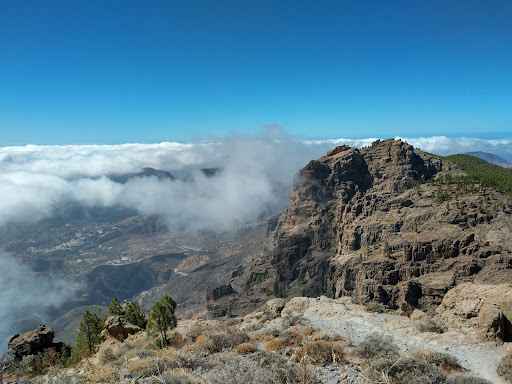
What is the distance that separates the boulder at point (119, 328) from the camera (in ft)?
168

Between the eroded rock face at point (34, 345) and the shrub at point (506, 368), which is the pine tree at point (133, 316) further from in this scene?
the shrub at point (506, 368)

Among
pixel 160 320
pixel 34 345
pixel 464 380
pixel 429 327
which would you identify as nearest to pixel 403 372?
pixel 464 380

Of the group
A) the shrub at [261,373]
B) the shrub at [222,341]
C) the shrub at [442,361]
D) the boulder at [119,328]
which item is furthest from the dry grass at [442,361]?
the boulder at [119,328]

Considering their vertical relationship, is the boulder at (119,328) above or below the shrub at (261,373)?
below

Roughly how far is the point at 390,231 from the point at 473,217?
42613 millimetres

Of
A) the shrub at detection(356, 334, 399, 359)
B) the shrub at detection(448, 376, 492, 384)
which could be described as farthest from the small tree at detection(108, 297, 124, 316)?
the shrub at detection(448, 376, 492, 384)

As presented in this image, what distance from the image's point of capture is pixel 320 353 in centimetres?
2705

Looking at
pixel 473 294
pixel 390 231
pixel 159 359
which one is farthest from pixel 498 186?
pixel 159 359

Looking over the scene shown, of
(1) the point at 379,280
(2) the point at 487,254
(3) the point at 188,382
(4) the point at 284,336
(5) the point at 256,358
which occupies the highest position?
(3) the point at 188,382

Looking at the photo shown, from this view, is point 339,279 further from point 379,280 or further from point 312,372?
point 312,372

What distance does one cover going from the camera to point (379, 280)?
137m

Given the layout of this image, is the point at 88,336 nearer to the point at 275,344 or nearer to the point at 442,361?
the point at 275,344

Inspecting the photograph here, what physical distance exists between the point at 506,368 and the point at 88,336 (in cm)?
4968

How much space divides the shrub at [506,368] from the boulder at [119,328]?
40.1 m
